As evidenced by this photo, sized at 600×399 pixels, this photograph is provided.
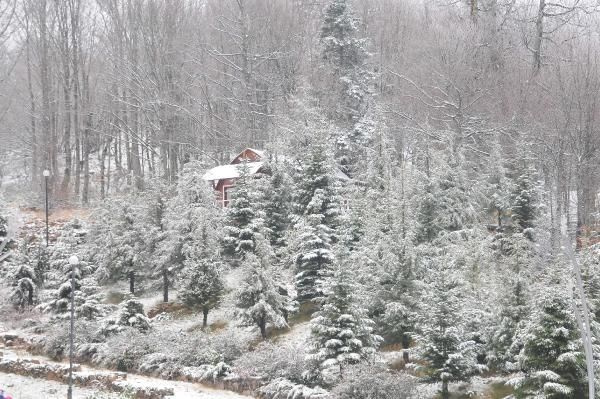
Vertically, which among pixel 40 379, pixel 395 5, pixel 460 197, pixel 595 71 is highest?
pixel 395 5

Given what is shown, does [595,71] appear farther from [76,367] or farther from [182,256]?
[76,367]

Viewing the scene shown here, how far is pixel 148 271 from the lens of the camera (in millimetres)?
29875

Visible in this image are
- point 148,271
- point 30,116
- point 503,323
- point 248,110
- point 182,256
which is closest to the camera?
point 503,323

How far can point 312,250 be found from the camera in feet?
78.8

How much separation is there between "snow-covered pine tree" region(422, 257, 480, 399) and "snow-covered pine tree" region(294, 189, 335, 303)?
678cm

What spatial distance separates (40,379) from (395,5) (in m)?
38.5

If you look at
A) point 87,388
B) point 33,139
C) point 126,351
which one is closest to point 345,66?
point 126,351

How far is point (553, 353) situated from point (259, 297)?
425 inches

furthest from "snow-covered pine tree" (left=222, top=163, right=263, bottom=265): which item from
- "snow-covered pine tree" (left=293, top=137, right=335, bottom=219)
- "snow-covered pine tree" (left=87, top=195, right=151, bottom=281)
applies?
"snow-covered pine tree" (left=87, top=195, right=151, bottom=281)

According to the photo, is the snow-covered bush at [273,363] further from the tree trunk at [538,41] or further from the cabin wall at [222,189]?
the tree trunk at [538,41]

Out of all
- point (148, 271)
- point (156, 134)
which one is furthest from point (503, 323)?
point (156, 134)

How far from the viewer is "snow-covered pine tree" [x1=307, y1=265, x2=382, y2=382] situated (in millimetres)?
18297

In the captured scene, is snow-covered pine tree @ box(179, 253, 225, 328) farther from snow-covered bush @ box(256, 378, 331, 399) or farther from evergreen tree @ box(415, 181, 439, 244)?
evergreen tree @ box(415, 181, 439, 244)

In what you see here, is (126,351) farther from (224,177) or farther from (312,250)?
(224,177)
